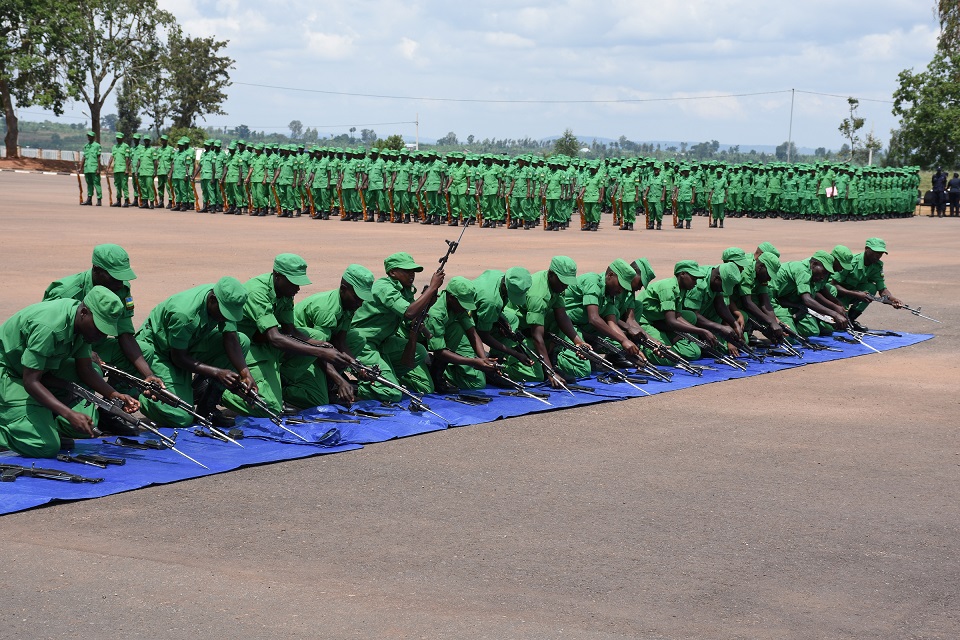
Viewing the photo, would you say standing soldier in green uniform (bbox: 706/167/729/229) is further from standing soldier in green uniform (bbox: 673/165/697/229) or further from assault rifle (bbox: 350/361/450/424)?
assault rifle (bbox: 350/361/450/424)

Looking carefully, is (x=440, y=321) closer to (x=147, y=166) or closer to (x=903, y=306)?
(x=903, y=306)

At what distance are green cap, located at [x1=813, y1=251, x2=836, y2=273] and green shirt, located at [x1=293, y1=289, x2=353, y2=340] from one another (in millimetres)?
7079

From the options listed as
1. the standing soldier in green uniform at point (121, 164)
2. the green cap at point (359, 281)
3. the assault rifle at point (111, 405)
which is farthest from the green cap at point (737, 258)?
the standing soldier in green uniform at point (121, 164)

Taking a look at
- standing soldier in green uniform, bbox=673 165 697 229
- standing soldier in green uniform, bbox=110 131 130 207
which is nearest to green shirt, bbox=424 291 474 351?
standing soldier in green uniform, bbox=110 131 130 207

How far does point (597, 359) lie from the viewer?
35.3 ft

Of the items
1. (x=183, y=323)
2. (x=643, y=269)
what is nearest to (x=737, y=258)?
(x=643, y=269)

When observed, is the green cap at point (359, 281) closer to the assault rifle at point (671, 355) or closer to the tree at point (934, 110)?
the assault rifle at point (671, 355)

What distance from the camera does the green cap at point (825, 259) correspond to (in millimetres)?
14312

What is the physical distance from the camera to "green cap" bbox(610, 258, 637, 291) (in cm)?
1111

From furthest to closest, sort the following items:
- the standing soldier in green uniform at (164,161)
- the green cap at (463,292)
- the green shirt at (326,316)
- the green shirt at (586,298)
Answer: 1. the standing soldier in green uniform at (164,161)
2. the green shirt at (586,298)
3. the green cap at (463,292)
4. the green shirt at (326,316)

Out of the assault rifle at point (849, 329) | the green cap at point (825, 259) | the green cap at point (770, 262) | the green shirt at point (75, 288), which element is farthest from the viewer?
the green cap at point (825, 259)

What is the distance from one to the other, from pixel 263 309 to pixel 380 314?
1.21 metres

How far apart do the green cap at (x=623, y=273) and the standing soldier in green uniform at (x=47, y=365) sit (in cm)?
512

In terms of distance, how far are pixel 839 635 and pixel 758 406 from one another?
535 centimetres
